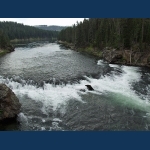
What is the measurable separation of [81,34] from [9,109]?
66.7m

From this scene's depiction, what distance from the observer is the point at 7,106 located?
14680 millimetres

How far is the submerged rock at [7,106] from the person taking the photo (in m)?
14.4

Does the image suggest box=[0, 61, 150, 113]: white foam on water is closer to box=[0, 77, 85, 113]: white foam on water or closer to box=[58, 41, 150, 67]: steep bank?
box=[0, 77, 85, 113]: white foam on water

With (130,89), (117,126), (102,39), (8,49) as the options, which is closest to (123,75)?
(130,89)

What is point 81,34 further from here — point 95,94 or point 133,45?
point 95,94

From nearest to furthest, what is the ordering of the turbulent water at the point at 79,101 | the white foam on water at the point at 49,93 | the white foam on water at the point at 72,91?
the turbulent water at the point at 79,101 < the white foam on water at the point at 49,93 < the white foam on water at the point at 72,91

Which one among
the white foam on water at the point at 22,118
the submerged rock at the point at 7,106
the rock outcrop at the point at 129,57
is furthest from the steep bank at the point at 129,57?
the submerged rock at the point at 7,106

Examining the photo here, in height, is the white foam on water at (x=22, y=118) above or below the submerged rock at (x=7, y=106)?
below

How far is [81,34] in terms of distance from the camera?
77.7m

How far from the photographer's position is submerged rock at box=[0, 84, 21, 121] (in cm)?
1445

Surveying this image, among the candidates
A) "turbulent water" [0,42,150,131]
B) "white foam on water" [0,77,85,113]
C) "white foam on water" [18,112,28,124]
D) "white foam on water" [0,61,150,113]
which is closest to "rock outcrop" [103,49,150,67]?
"turbulent water" [0,42,150,131]

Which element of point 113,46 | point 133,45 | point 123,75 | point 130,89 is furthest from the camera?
point 113,46

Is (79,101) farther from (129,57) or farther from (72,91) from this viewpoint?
(129,57)

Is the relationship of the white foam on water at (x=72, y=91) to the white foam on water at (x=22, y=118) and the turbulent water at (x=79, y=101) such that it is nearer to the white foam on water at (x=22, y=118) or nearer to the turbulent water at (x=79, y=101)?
the turbulent water at (x=79, y=101)
